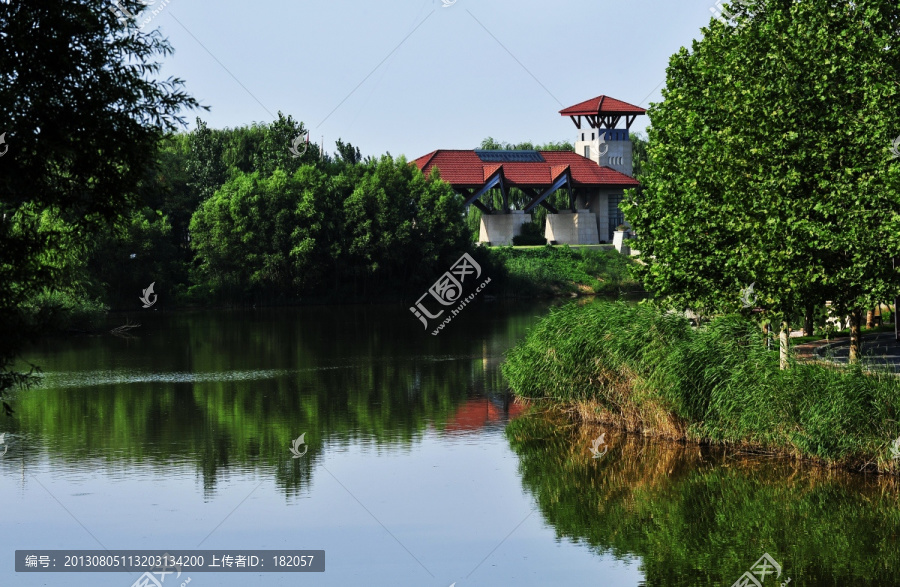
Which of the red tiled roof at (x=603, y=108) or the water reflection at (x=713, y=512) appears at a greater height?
the red tiled roof at (x=603, y=108)

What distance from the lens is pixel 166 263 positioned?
70.3m

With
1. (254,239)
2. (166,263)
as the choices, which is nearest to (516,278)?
(254,239)

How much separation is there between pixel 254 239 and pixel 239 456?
1876 inches

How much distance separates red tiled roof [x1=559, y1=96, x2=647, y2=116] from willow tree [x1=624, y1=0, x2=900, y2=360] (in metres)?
66.5

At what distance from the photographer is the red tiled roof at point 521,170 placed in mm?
86375

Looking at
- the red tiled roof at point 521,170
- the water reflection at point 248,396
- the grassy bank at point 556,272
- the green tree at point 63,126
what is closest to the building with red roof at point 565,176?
the red tiled roof at point 521,170

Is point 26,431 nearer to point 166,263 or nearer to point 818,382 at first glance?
point 818,382

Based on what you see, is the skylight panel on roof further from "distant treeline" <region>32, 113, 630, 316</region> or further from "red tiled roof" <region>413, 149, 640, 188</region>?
"distant treeline" <region>32, 113, 630, 316</region>

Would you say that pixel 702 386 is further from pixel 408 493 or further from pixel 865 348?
pixel 865 348

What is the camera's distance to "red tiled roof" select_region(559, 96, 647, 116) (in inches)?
3691

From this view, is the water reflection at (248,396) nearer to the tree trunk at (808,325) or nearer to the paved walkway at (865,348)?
the tree trunk at (808,325)

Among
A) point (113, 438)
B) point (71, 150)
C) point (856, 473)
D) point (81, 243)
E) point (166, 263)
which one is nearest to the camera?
point (71, 150)

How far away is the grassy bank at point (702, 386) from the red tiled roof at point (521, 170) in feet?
191

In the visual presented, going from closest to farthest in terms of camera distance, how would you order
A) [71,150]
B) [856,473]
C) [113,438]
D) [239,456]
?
1. [71,150]
2. [856,473]
3. [239,456]
4. [113,438]
